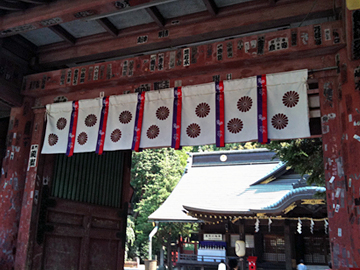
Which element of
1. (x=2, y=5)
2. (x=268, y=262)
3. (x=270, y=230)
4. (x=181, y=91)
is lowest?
(x=268, y=262)

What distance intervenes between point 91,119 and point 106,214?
2200 mm

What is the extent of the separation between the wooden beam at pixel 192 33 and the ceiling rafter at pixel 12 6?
108 cm

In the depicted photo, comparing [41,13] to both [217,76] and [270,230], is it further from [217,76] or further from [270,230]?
[270,230]

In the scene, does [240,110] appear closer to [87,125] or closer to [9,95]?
[87,125]

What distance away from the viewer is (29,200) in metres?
5.06

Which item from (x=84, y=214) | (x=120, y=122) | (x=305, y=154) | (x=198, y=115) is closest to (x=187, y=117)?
(x=198, y=115)

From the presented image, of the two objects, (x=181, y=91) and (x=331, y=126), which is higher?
(x=181, y=91)

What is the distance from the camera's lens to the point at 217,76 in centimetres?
461

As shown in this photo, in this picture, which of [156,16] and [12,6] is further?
[156,16]

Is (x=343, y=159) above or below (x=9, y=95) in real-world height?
below

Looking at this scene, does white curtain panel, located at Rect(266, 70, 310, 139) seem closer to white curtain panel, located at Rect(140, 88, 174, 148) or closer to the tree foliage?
white curtain panel, located at Rect(140, 88, 174, 148)

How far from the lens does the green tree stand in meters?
18.3

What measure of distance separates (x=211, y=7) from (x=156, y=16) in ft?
2.60

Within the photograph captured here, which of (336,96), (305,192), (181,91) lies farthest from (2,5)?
(305,192)
